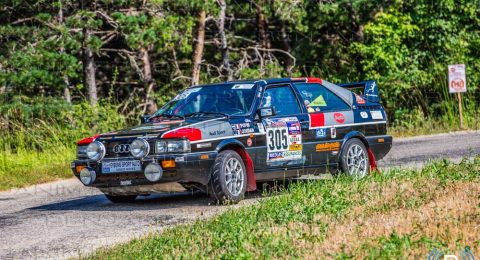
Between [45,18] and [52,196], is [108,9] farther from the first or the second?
[52,196]

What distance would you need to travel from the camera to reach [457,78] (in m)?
25.0

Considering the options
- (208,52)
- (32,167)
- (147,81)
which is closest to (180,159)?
(32,167)

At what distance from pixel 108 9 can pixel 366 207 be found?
18768 mm

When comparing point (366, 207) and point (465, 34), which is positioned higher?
point (465, 34)

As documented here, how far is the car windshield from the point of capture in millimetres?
11930

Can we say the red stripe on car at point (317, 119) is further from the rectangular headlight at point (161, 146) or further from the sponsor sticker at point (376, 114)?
the rectangular headlight at point (161, 146)

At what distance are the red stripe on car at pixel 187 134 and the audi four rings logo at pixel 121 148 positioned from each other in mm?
507

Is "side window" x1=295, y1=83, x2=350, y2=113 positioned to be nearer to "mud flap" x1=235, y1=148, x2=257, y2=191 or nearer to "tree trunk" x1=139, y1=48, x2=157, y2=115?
"mud flap" x1=235, y1=148, x2=257, y2=191

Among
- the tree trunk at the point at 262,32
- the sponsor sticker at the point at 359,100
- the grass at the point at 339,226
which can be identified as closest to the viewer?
the grass at the point at 339,226

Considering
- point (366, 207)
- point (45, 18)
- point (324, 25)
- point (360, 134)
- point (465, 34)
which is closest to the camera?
point (366, 207)

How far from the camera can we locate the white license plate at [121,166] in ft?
36.2

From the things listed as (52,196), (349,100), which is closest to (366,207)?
(349,100)

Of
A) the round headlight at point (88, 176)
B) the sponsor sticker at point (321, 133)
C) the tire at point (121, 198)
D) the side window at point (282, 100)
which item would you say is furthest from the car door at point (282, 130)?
the round headlight at point (88, 176)

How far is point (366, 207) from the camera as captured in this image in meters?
9.52
